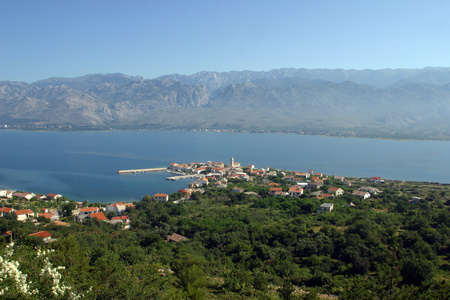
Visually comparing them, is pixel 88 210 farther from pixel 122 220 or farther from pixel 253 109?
pixel 253 109

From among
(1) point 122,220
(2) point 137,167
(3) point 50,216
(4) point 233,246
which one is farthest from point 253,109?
(4) point 233,246

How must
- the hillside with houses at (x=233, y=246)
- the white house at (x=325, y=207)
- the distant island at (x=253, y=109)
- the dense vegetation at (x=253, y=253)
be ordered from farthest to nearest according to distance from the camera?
the distant island at (x=253, y=109) < the white house at (x=325, y=207) < the dense vegetation at (x=253, y=253) < the hillside with houses at (x=233, y=246)

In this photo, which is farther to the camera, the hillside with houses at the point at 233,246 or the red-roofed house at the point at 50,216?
the red-roofed house at the point at 50,216

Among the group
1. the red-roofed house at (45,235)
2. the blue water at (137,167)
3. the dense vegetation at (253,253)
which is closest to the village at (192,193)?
the red-roofed house at (45,235)

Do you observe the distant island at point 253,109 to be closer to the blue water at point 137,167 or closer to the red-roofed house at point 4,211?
the blue water at point 137,167

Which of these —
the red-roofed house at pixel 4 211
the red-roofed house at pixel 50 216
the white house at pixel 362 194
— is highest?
the white house at pixel 362 194

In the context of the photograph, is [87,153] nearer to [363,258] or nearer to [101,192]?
[101,192]
